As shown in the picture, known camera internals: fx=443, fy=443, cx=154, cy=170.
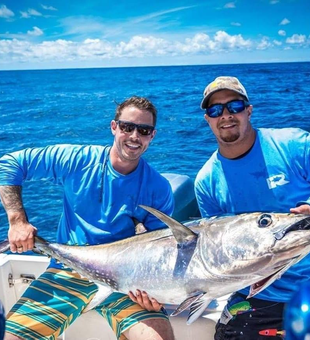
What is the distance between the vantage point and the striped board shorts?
2037 mm

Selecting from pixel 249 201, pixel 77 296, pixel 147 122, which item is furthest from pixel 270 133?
pixel 77 296

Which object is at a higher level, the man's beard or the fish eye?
the man's beard

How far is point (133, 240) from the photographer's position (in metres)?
2.04

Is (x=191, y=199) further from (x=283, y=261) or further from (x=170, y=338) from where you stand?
(x=283, y=261)

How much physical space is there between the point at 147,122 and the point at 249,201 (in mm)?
696

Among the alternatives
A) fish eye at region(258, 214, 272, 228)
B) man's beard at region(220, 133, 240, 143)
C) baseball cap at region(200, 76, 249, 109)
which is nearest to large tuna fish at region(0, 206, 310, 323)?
fish eye at region(258, 214, 272, 228)

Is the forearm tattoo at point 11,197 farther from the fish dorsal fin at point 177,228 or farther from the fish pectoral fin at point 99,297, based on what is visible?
the fish dorsal fin at point 177,228

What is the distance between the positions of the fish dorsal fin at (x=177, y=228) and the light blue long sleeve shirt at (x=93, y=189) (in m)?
0.56

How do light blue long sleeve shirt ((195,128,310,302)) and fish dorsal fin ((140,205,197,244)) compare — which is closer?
fish dorsal fin ((140,205,197,244))

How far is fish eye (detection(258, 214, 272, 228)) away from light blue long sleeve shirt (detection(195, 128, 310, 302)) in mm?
442

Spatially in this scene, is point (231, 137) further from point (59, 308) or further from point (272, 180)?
point (59, 308)

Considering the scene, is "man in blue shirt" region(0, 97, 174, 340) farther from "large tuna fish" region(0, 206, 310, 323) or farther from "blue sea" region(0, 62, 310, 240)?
"blue sea" region(0, 62, 310, 240)

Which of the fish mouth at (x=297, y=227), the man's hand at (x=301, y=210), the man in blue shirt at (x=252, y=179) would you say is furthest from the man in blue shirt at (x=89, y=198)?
the fish mouth at (x=297, y=227)

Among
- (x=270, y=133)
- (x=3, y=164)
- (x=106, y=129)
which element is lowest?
(x=106, y=129)
